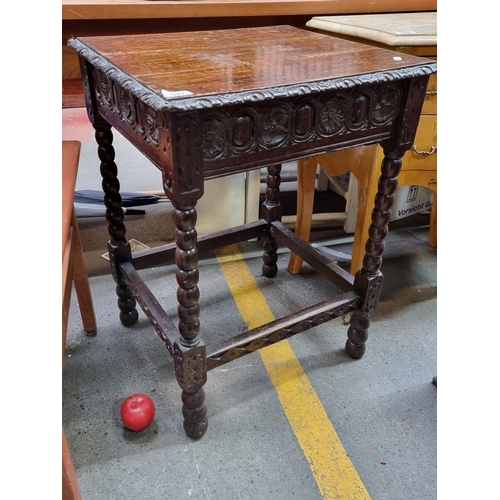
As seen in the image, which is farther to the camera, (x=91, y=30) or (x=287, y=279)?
(x=287, y=279)

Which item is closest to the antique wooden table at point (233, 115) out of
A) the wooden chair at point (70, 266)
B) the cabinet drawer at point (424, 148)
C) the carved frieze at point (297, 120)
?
the carved frieze at point (297, 120)

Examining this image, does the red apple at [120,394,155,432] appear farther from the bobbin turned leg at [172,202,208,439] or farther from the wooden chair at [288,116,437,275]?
the wooden chair at [288,116,437,275]

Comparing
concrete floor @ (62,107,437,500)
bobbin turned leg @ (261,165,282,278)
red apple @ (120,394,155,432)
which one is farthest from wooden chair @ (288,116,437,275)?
red apple @ (120,394,155,432)

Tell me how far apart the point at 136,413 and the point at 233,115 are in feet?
2.65

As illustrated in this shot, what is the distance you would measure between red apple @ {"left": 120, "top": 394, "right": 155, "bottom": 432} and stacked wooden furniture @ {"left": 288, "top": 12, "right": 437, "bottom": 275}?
82 centimetres

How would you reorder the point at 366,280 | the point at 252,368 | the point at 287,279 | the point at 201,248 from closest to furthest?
the point at 366,280
the point at 252,368
the point at 201,248
the point at 287,279

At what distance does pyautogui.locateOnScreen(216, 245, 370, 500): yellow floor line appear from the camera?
1.17m

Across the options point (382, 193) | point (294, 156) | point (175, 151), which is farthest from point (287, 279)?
point (175, 151)

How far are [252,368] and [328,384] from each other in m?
0.24

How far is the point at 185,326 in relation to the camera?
112cm

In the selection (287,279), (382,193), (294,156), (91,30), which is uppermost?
(91,30)

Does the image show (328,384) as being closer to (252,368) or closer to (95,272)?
(252,368)

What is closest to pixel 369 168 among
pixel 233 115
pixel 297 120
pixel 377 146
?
pixel 377 146

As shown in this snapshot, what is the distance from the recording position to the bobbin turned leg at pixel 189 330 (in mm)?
988
